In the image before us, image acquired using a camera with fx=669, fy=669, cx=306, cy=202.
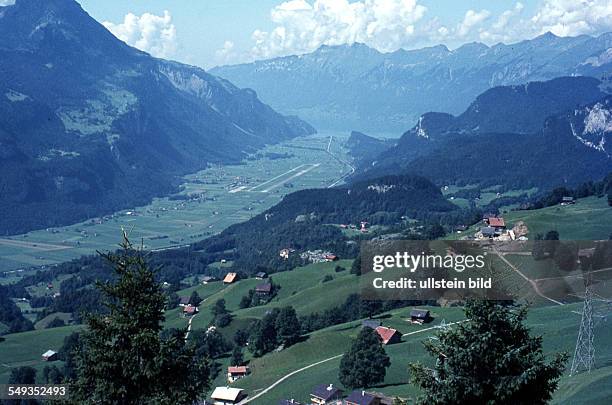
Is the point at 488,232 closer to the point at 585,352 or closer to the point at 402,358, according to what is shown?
the point at 402,358

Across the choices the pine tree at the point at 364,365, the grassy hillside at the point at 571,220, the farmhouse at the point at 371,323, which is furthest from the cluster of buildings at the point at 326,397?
the grassy hillside at the point at 571,220

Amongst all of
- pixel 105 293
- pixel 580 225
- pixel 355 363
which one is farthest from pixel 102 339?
pixel 580 225

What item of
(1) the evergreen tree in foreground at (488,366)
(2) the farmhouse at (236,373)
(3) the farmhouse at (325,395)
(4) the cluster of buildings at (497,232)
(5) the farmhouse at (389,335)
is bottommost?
(2) the farmhouse at (236,373)

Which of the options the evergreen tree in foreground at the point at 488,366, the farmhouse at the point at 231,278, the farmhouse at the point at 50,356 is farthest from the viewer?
the farmhouse at the point at 231,278

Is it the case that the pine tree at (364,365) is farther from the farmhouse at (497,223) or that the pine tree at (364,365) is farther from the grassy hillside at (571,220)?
the farmhouse at (497,223)

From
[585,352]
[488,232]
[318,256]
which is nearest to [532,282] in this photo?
[488,232]

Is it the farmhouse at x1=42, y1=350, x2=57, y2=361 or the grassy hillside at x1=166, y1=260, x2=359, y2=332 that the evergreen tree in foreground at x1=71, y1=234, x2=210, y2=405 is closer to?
the grassy hillside at x1=166, y1=260, x2=359, y2=332
